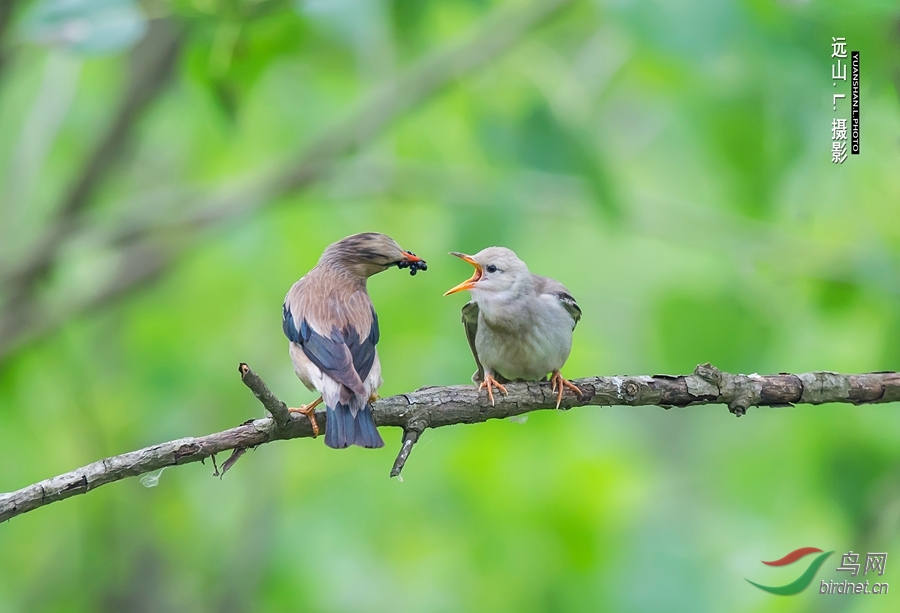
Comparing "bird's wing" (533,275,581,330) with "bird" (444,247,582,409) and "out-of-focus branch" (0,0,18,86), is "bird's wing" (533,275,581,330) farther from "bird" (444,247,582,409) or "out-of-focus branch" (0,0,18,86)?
"out-of-focus branch" (0,0,18,86)

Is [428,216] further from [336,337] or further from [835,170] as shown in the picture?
[336,337]

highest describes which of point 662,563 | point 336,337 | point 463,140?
point 463,140

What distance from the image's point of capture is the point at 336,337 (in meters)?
2.86

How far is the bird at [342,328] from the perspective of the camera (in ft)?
9.17

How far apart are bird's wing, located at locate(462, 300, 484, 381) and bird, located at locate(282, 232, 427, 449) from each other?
1162 mm

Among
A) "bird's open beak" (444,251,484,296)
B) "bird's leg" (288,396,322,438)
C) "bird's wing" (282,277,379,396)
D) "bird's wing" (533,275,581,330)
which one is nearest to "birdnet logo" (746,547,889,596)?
"bird's wing" (533,275,581,330)

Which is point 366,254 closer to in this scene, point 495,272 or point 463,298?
point 495,272

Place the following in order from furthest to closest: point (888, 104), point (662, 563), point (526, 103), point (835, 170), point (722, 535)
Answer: point (722, 535), point (662, 563), point (526, 103), point (835, 170), point (888, 104)

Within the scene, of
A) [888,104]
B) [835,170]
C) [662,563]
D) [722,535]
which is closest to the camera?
[888,104]

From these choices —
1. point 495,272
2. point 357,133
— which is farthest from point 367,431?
point 357,133

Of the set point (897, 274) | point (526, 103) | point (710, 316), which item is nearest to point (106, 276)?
point (526, 103)

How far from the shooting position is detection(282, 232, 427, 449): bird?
9.17 feet

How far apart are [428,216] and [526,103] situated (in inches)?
133

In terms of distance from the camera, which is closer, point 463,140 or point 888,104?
point 888,104
